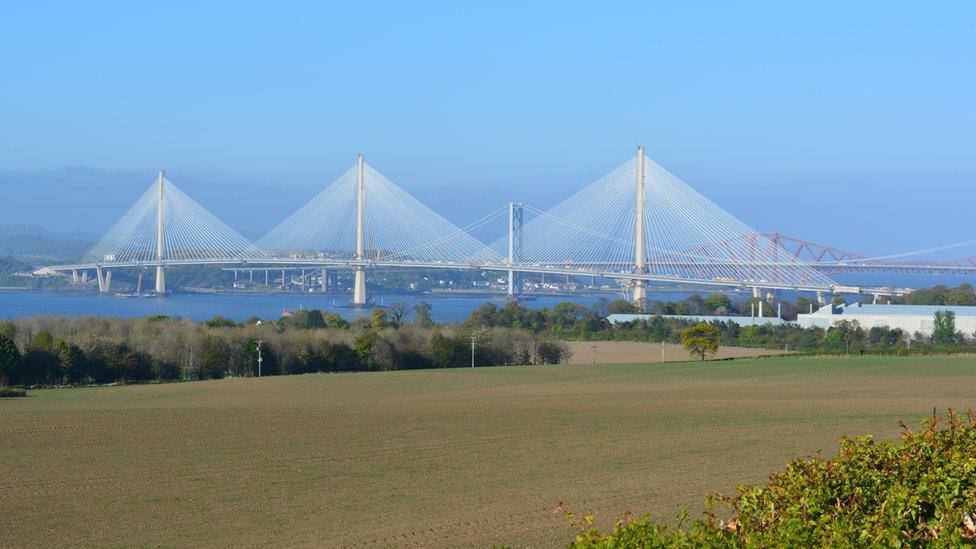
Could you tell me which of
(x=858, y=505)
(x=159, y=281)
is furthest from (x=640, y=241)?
(x=858, y=505)

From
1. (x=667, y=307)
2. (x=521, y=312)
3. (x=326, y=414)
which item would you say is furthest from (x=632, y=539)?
(x=667, y=307)

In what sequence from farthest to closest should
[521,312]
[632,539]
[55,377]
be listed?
[521,312] < [55,377] < [632,539]

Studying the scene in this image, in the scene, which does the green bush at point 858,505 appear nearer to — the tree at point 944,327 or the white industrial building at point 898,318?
the tree at point 944,327

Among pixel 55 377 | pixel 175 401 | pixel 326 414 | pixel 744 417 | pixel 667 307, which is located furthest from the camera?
pixel 667 307

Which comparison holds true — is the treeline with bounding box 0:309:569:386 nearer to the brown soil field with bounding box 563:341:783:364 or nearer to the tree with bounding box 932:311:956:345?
the brown soil field with bounding box 563:341:783:364

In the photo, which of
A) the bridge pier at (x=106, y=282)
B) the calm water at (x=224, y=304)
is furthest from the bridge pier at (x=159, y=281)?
the bridge pier at (x=106, y=282)

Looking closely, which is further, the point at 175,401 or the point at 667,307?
the point at 667,307

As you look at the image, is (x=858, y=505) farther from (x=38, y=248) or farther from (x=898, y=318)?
(x=38, y=248)

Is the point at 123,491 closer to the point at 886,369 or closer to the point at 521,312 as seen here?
the point at 886,369
